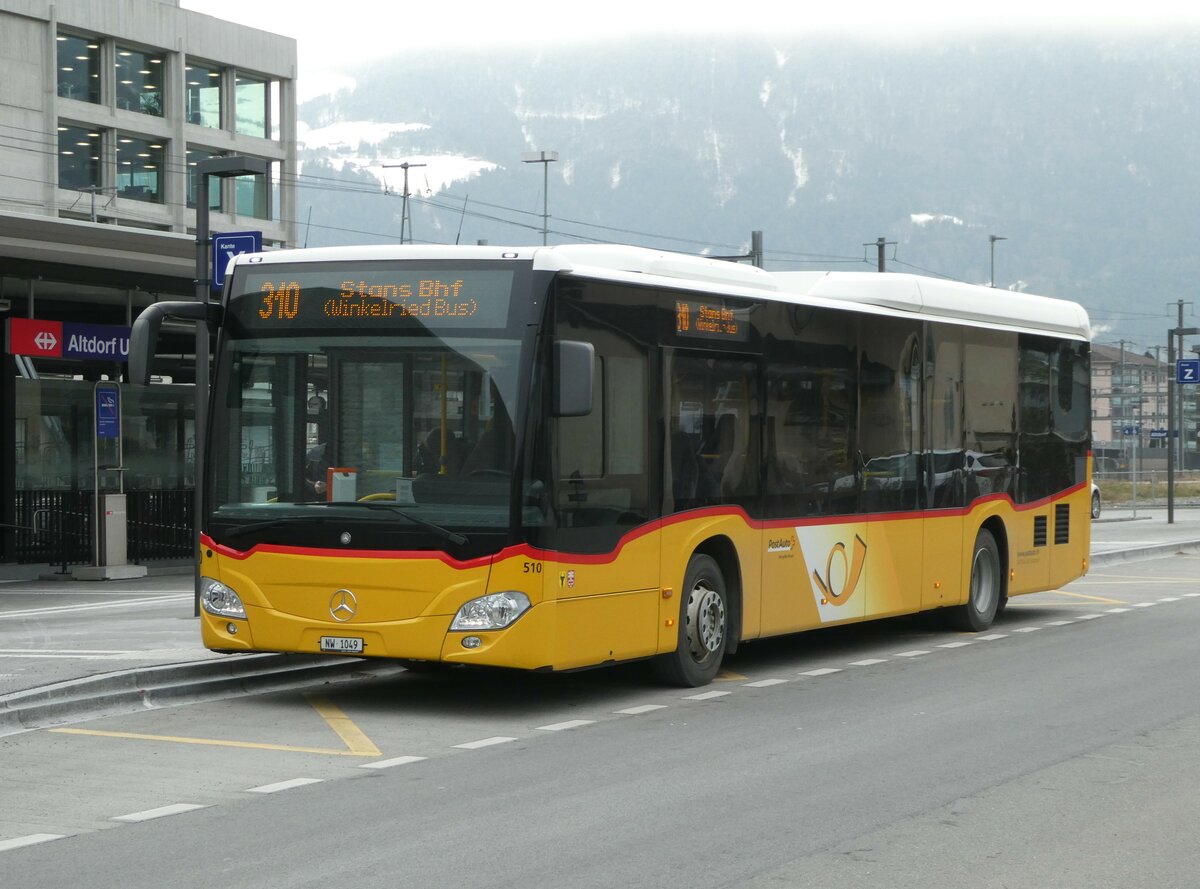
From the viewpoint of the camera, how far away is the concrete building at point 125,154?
2639cm

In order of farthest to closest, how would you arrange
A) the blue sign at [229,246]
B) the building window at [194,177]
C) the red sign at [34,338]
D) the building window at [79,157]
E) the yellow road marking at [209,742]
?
the building window at [194,177], the building window at [79,157], the red sign at [34,338], the blue sign at [229,246], the yellow road marking at [209,742]

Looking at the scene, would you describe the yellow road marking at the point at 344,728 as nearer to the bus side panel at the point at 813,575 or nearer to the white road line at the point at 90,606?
the bus side panel at the point at 813,575

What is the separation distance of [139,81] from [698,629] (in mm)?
70417

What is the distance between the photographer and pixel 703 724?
37.2 feet

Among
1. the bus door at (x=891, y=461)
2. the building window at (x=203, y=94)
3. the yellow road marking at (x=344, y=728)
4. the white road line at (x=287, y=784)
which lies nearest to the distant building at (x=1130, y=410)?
the building window at (x=203, y=94)

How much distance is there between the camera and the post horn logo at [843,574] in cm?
1466

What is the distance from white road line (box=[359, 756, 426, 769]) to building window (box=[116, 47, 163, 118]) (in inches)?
2816

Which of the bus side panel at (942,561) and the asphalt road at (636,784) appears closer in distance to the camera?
the asphalt road at (636,784)

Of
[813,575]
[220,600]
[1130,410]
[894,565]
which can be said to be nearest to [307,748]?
[220,600]

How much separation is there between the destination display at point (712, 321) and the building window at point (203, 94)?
233ft

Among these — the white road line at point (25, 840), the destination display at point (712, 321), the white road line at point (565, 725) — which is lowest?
the white road line at point (565, 725)

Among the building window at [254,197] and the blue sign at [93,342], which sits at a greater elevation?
the building window at [254,197]

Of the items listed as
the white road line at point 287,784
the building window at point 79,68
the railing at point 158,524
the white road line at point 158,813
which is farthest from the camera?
the building window at point 79,68

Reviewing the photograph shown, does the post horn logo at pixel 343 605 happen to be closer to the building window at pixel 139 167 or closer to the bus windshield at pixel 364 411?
the bus windshield at pixel 364 411
